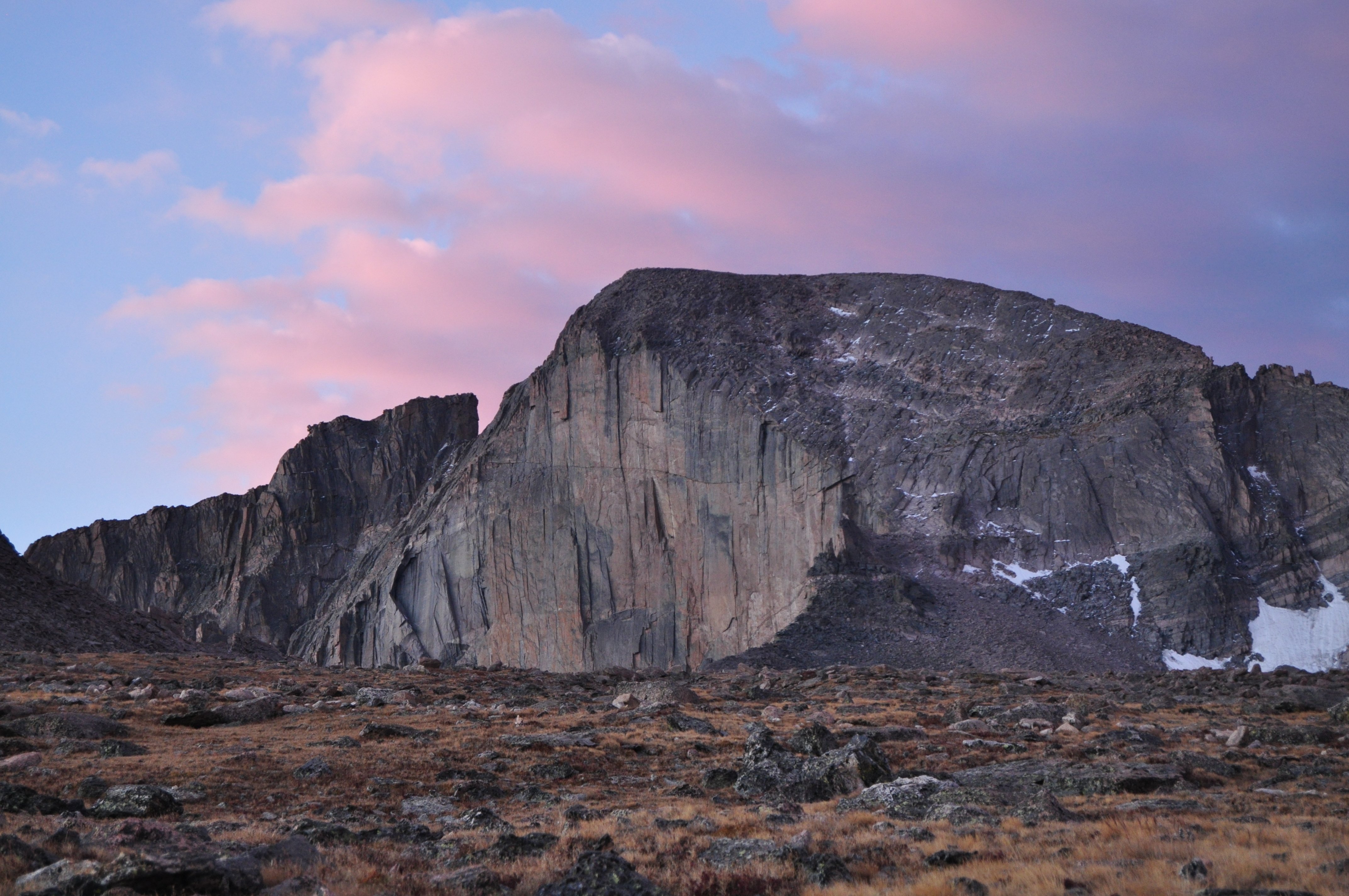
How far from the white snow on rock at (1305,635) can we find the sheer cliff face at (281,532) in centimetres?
12142

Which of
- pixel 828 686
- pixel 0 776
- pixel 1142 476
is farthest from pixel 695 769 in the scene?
pixel 1142 476

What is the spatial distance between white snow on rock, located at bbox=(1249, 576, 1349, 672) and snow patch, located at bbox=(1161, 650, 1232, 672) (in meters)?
2.37

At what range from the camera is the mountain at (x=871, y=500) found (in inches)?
3883

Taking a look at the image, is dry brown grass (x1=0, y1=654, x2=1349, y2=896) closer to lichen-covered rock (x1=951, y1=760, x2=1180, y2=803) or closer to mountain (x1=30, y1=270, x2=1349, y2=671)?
lichen-covered rock (x1=951, y1=760, x2=1180, y2=803)

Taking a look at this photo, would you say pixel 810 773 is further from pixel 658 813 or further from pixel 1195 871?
pixel 1195 871

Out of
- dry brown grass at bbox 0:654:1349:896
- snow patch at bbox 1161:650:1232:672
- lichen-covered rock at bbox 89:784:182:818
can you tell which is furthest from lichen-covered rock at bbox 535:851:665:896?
snow patch at bbox 1161:650:1232:672

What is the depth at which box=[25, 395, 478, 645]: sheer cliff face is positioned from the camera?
181m

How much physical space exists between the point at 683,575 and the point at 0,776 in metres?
102

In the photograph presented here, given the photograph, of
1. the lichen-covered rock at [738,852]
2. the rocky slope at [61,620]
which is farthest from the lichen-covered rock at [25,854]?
the rocky slope at [61,620]

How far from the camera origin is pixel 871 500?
11588 cm

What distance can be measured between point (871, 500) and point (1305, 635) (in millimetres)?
42265

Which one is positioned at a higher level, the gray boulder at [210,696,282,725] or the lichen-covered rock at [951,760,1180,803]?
the gray boulder at [210,696,282,725]

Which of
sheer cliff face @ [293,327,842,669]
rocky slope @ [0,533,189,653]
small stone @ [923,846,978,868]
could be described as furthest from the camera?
sheer cliff face @ [293,327,842,669]

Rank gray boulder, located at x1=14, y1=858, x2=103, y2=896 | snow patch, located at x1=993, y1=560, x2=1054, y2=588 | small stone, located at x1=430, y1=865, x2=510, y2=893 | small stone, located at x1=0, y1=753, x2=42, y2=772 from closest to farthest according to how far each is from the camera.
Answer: gray boulder, located at x1=14, y1=858, x2=103, y2=896 < small stone, located at x1=430, y1=865, x2=510, y2=893 < small stone, located at x1=0, y1=753, x2=42, y2=772 < snow patch, located at x1=993, y1=560, x2=1054, y2=588
